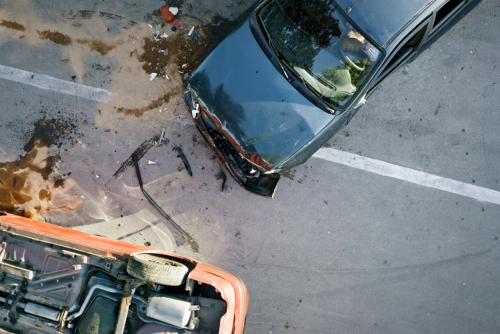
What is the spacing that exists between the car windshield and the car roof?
0.33 ft

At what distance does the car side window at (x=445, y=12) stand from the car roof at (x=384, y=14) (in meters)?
0.42

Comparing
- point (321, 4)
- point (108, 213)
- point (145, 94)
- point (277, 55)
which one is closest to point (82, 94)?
point (145, 94)

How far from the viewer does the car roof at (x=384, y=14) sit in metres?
2.93

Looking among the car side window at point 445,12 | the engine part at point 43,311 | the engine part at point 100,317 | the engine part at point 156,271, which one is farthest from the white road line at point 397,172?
the engine part at point 43,311

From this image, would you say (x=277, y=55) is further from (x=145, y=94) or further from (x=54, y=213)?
(x=54, y=213)

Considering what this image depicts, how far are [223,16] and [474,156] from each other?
13.3 ft

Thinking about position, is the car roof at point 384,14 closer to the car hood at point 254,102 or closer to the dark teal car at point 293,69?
the dark teal car at point 293,69

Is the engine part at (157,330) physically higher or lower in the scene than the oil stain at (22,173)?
lower

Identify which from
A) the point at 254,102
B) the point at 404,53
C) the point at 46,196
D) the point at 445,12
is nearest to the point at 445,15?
the point at 445,12

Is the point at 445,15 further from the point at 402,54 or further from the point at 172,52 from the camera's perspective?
the point at 172,52

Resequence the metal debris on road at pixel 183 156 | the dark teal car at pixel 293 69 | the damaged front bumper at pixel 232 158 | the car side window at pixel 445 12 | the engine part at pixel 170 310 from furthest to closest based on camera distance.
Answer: the metal debris on road at pixel 183 156 < the damaged front bumper at pixel 232 158 < the car side window at pixel 445 12 < the dark teal car at pixel 293 69 < the engine part at pixel 170 310

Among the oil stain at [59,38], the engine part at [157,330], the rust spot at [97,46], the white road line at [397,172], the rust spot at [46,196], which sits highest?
the oil stain at [59,38]

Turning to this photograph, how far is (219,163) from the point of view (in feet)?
13.5

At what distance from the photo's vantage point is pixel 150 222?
4.12 meters
